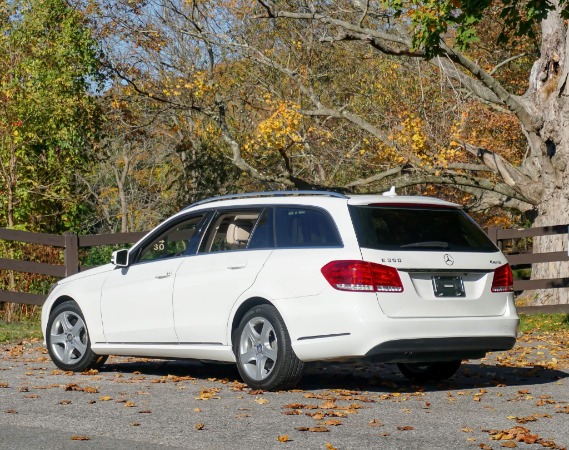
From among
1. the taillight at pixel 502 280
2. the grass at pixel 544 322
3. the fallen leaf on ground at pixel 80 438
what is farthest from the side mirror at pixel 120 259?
the grass at pixel 544 322

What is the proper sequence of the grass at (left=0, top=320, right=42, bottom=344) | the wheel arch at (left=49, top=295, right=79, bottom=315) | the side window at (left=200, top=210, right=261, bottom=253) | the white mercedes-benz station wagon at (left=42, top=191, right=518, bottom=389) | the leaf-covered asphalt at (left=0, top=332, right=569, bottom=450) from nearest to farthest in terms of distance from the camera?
the leaf-covered asphalt at (left=0, top=332, right=569, bottom=450) → the white mercedes-benz station wagon at (left=42, top=191, right=518, bottom=389) → the side window at (left=200, top=210, right=261, bottom=253) → the wheel arch at (left=49, top=295, right=79, bottom=315) → the grass at (left=0, top=320, right=42, bottom=344)

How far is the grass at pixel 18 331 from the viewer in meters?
15.9

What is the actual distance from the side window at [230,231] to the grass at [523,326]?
604 cm

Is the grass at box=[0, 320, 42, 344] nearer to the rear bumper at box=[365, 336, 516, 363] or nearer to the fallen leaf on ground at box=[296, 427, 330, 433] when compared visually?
the rear bumper at box=[365, 336, 516, 363]

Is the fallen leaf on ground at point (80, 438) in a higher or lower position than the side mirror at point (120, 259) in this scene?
lower

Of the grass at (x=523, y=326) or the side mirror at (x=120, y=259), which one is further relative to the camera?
the grass at (x=523, y=326)

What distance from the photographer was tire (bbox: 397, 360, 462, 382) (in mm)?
10727

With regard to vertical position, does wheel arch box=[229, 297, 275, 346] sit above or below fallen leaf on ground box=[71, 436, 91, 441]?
above

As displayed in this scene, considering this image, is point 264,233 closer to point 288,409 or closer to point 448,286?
point 448,286

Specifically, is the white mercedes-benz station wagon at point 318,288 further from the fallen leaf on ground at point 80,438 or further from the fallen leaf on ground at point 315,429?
the fallen leaf on ground at point 80,438

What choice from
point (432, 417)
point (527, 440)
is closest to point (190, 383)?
point (432, 417)

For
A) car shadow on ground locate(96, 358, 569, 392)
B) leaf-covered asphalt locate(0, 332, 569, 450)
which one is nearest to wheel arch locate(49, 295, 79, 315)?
leaf-covered asphalt locate(0, 332, 569, 450)

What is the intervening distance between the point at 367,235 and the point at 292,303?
839 mm

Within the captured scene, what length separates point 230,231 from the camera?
1052 cm
